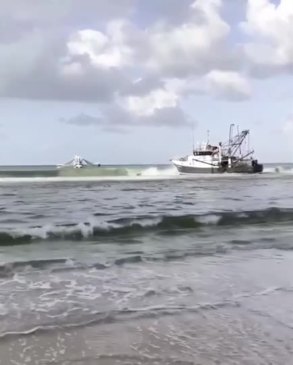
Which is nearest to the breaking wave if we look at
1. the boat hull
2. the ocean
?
the ocean

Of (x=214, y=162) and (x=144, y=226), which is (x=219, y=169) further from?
(x=144, y=226)

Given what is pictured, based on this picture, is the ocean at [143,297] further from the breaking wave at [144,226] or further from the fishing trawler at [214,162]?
the fishing trawler at [214,162]

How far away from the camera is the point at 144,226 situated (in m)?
17.2

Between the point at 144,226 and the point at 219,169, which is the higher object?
the point at 219,169

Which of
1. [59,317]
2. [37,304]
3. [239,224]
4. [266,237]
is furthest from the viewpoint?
[239,224]

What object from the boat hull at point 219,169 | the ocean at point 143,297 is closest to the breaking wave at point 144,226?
the ocean at point 143,297

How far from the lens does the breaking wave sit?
14.9 meters

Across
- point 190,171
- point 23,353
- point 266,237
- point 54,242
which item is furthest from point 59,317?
point 190,171

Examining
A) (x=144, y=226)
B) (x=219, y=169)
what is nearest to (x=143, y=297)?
(x=144, y=226)

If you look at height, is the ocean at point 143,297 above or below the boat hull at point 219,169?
below

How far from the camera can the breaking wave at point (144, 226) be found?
1487cm

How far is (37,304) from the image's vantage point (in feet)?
23.9

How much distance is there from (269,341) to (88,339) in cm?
186

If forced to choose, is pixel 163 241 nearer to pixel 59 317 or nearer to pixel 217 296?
pixel 217 296
